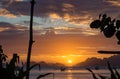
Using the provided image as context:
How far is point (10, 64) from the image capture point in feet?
14.6

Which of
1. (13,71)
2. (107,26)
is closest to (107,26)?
(107,26)

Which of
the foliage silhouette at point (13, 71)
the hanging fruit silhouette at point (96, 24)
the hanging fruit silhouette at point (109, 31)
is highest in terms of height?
the hanging fruit silhouette at point (96, 24)

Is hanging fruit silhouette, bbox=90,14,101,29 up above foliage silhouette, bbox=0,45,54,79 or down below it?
above

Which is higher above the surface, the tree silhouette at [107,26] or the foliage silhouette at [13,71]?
the tree silhouette at [107,26]

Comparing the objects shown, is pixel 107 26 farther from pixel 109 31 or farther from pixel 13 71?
pixel 13 71

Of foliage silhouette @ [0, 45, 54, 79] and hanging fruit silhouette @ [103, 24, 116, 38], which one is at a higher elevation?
hanging fruit silhouette @ [103, 24, 116, 38]

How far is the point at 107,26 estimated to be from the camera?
3.81 meters

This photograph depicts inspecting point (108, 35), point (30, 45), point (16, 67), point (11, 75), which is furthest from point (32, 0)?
point (108, 35)

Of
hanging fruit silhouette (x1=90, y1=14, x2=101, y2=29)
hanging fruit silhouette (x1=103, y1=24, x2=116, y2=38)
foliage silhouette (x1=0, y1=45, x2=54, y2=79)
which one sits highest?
hanging fruit silhouette (x1=90, y1=14, x2=101, y2=29)

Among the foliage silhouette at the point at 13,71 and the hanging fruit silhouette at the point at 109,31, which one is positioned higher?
the hanging fruit silhouette at the point at 109,31

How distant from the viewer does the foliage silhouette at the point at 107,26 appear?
3732mm

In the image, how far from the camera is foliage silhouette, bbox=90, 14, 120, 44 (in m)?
3.73

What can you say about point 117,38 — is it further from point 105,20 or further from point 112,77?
point 112,77

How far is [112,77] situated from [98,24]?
3.01ft
